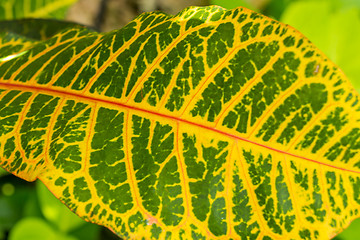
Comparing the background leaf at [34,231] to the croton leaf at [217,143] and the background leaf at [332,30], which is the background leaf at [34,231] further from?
the background leaf at [332,30]

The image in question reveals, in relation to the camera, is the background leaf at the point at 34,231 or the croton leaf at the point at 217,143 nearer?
the croton leaf at the point at 217,143

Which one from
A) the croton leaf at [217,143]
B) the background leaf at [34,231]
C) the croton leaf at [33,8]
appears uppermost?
the croton leaf at [33,8]

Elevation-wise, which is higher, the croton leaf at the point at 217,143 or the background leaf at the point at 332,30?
the background leaf at the point at 332,30

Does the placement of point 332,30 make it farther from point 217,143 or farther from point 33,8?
point 33,8

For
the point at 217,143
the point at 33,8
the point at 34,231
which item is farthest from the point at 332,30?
the point at 34,231

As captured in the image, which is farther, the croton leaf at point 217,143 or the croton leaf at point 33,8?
the croton leaf at point 33,8

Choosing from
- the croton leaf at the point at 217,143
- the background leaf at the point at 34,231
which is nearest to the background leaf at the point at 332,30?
the croton leaf at the point at 217,143

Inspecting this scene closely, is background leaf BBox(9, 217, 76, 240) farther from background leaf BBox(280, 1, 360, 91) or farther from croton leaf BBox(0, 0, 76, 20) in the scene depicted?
background leaf BBox(280, 1, 360, 91)

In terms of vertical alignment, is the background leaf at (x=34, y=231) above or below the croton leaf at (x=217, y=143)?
below

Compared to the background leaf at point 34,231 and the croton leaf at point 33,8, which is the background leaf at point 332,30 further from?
the background leaf at point 34,231
